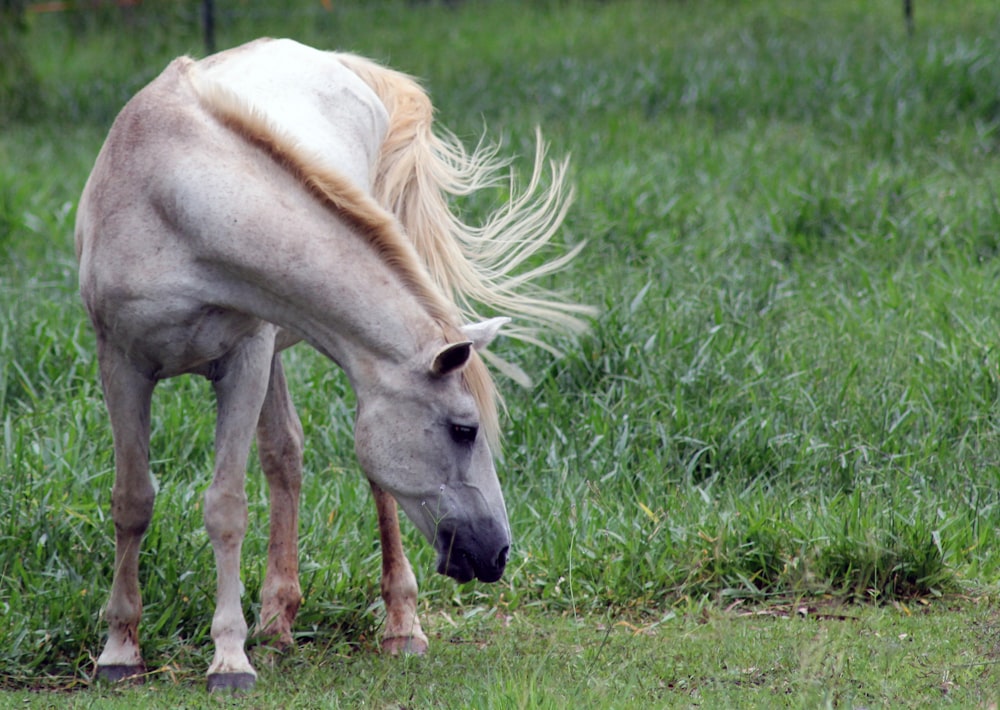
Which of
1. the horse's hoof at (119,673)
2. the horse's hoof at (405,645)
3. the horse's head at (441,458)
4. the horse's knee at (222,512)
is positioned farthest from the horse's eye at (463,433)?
the horse's hoof at (119,673)

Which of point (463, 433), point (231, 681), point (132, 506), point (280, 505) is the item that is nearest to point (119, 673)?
point (231, 681)

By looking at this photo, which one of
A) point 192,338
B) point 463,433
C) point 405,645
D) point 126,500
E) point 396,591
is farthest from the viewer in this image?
point 396,591

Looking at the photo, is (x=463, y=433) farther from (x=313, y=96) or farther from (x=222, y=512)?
(x=313, y=96)

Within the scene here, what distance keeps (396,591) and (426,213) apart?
1.24 m

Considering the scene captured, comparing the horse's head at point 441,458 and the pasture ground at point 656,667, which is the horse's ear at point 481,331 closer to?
the horse's head at point 441,458

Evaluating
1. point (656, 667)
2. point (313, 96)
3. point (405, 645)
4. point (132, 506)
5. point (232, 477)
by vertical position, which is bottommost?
point (405, 645)

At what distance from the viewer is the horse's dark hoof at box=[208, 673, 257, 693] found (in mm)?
3502

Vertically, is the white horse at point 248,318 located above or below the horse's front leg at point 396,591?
above

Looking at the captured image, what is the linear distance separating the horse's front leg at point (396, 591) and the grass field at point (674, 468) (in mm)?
87

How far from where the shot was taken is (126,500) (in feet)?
12.2

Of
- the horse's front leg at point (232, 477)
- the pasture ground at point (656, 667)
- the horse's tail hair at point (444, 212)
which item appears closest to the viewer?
the pasture ground at point (656, 667)

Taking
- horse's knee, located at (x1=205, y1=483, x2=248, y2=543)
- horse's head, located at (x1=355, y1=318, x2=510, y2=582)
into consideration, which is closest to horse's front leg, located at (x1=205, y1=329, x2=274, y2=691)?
horse's knee, located at (x1=205, y1=483, x2=248, y2=543)

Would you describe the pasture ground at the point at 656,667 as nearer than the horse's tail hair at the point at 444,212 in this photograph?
Yes

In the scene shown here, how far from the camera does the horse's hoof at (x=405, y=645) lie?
394 centimetres
